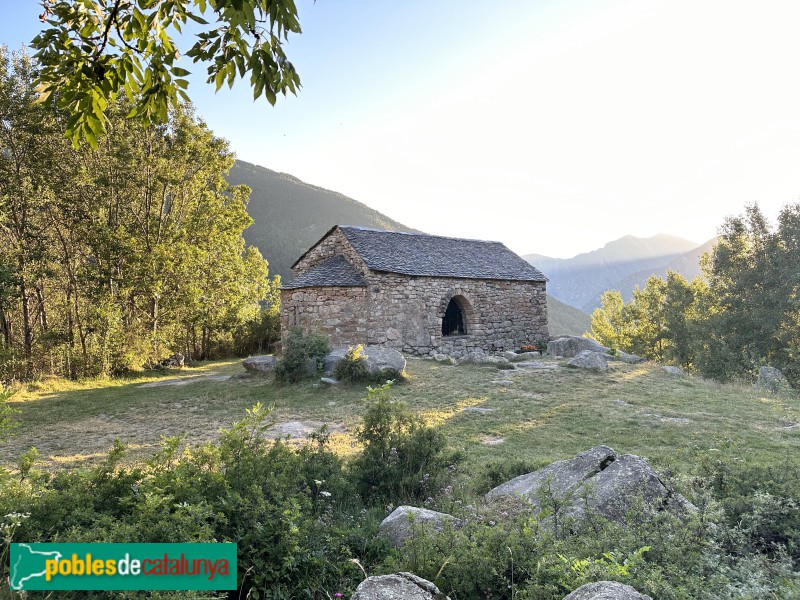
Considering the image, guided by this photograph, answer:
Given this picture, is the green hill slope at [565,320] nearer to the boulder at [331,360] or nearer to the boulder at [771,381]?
the boulder at [771,381]

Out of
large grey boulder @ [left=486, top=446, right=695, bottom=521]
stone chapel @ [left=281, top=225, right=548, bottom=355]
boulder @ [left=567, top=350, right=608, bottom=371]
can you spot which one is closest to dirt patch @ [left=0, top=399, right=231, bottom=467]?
large grey boulder @ [left=486, top=446, right=695, bottom=521]

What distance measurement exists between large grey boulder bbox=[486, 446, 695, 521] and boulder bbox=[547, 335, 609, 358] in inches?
554

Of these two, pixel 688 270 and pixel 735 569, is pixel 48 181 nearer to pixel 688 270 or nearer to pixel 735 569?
pixel 735 569

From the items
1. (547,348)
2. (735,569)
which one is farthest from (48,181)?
(547,348)

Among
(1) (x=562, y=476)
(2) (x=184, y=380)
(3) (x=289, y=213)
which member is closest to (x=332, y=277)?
(2) (x=184, y=380)

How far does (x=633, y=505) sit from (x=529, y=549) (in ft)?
3.30

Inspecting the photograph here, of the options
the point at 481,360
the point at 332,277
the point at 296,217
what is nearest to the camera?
the point at 481,360

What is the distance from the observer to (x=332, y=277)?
15438 mm

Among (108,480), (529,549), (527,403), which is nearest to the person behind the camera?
(529,549)

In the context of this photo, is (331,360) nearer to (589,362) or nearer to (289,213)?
(589,362)

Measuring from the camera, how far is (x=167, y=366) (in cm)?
1575

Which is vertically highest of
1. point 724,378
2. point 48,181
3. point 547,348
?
point 48,181

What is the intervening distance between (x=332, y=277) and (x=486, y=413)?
29.0ft

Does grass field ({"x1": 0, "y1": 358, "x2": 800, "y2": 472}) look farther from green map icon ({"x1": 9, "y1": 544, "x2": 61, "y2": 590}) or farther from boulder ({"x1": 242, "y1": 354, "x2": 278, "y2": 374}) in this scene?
green map icon ({"x1": 9, "y1": 544, "x2": 61, "y2": 590})
